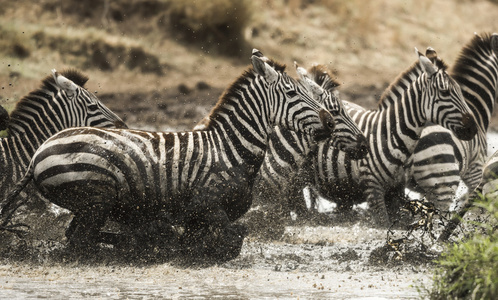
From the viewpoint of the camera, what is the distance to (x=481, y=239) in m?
5.12

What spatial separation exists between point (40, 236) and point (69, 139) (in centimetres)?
181

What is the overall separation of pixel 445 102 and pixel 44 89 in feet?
15.8

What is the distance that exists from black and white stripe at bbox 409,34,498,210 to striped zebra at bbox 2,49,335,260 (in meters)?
2.79

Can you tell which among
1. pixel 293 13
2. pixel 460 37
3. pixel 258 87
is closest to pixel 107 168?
pixel 258 87

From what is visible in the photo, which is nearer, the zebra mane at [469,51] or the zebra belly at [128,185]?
the zebra belly at [128,185]

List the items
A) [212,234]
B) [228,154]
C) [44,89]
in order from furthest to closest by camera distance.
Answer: [44,89], [228,154], [212,234]

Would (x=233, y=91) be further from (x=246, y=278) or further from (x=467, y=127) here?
(x=467, y=127)

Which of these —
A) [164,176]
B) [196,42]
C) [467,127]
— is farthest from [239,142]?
[196,42]

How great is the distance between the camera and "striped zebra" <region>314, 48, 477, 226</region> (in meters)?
9.88

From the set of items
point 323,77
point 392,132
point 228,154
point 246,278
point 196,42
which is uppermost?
point 196,42

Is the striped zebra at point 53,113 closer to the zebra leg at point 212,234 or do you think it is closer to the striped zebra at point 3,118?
the striped zebra at point 3,118

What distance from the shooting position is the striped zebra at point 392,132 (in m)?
9.88

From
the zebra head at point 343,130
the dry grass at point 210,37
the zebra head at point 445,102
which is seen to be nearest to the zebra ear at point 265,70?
the zebra head at point 343,130

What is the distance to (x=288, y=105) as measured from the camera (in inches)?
335
